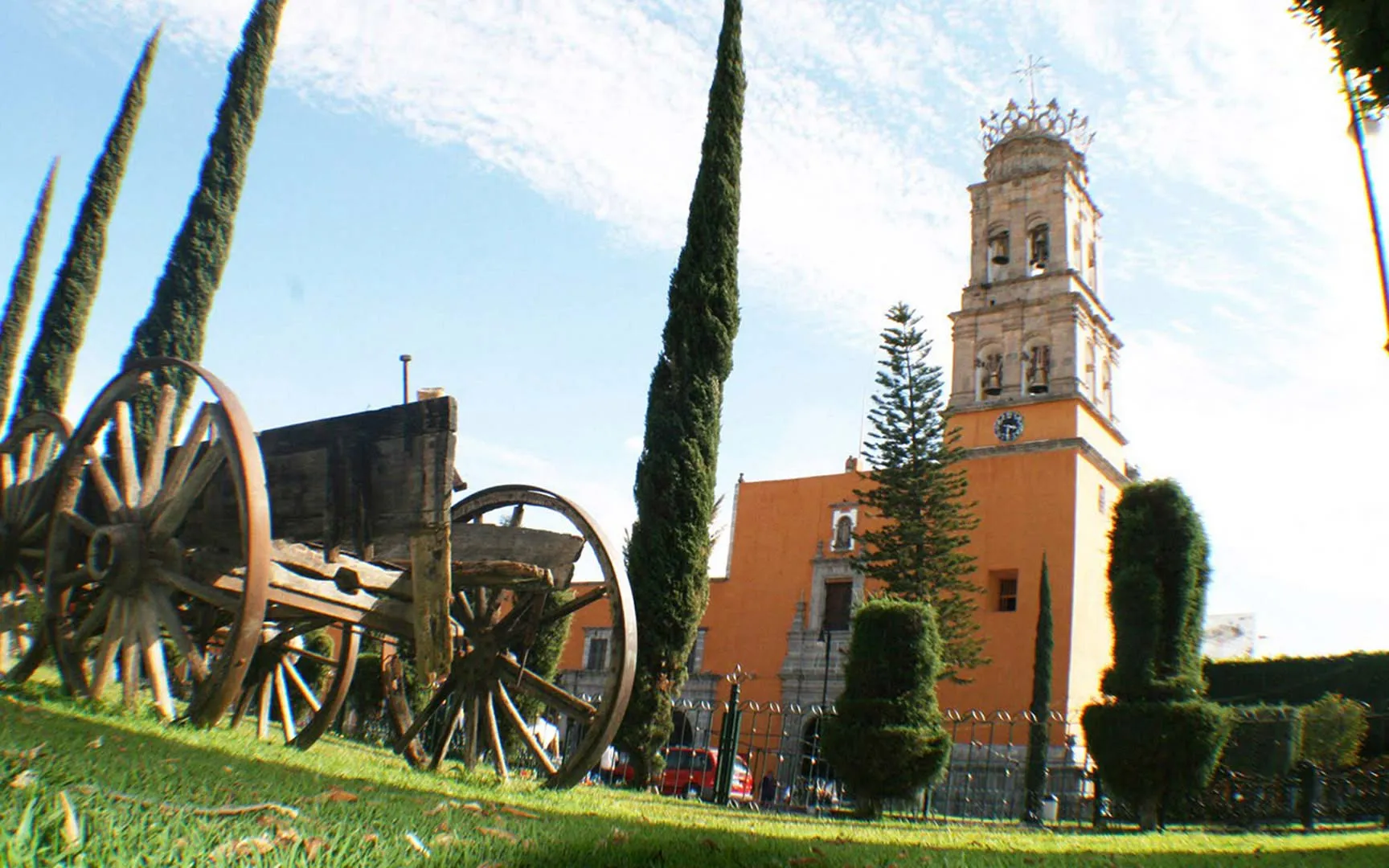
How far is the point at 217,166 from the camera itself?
1602 centimetres

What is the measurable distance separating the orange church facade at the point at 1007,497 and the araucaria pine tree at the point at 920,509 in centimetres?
97

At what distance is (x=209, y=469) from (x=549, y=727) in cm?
1305

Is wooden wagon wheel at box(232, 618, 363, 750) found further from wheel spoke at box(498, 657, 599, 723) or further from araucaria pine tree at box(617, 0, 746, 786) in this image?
araucaria pine tree at box(617, 0, 746, 786)

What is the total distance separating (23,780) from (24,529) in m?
4.34

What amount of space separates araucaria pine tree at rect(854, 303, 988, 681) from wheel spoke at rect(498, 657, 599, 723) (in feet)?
52.8

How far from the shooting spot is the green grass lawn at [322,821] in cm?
204

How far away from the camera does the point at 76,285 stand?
1689 cm

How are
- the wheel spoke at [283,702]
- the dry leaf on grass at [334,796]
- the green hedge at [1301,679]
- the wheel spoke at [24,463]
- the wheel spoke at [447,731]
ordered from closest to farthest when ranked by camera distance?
the dry leaf on grass at [334,796]
the wheel spoke at [447,731]
the wheel spoke at [24,463]
the wheel spoke at [283,702]
the green hedge at [1301,679]

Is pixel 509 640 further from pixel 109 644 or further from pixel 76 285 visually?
pixel 76 285

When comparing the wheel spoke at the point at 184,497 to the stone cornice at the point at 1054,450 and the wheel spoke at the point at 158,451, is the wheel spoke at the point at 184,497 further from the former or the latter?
the stone cornice at the point at 1054,450

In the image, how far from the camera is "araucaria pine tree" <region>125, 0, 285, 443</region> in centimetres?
1480

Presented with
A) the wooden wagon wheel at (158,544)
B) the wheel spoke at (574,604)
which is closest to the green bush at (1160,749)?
the wheel spoke at (574,604)

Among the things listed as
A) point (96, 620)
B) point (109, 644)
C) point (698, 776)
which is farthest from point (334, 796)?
point (698, 776)

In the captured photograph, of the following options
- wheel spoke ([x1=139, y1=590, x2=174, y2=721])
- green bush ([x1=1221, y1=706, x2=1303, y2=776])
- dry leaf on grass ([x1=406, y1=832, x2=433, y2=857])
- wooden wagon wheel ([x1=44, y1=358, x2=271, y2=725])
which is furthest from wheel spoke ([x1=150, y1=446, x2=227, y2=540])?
green bush ([x1=1221, y1=706, x2=1303, y2=776])
